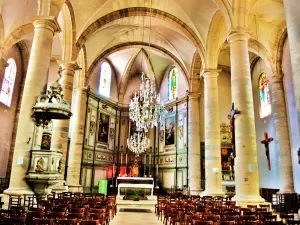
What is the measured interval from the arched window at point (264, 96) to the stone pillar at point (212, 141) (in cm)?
494

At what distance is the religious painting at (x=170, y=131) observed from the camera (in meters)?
21.9

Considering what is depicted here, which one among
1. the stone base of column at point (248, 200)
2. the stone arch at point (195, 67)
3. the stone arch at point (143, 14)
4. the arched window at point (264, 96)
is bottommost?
the stone base of column at point (248, 200)

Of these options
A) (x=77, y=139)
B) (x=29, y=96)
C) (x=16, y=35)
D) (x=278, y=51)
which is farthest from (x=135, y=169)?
(x=29, y=96)

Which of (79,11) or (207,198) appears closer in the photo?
(207,198)

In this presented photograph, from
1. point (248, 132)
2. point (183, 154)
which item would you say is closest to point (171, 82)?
point (183, 154)

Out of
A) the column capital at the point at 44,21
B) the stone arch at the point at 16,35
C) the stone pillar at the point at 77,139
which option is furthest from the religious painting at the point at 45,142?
→ the stone arch at the point at 16,35

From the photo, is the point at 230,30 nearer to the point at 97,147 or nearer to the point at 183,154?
the point at 183,154

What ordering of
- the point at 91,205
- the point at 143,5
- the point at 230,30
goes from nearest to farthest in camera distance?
the point at 91,205
the point at 230,30
the point at 143,5

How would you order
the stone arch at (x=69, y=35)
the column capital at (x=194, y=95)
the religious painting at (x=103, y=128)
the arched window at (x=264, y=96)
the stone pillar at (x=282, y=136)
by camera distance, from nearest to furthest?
the stone pillar at (x=282, y=136)
the stone arch at (x=69, y=35)
the arched window at (x=264, y=96)
the column capital at (x=194, y=95)
the religious painting at (x=103, y=128)

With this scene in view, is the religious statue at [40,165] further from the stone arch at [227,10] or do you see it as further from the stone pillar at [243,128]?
the stone arch at [227,10]

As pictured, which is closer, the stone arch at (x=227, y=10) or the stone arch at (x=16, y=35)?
the stone arch at (x=227, y=10)

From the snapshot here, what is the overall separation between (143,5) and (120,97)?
10.2 meters

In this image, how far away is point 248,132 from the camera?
9586 millimetres

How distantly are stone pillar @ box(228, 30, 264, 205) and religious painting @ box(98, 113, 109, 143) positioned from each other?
14.0 metres
